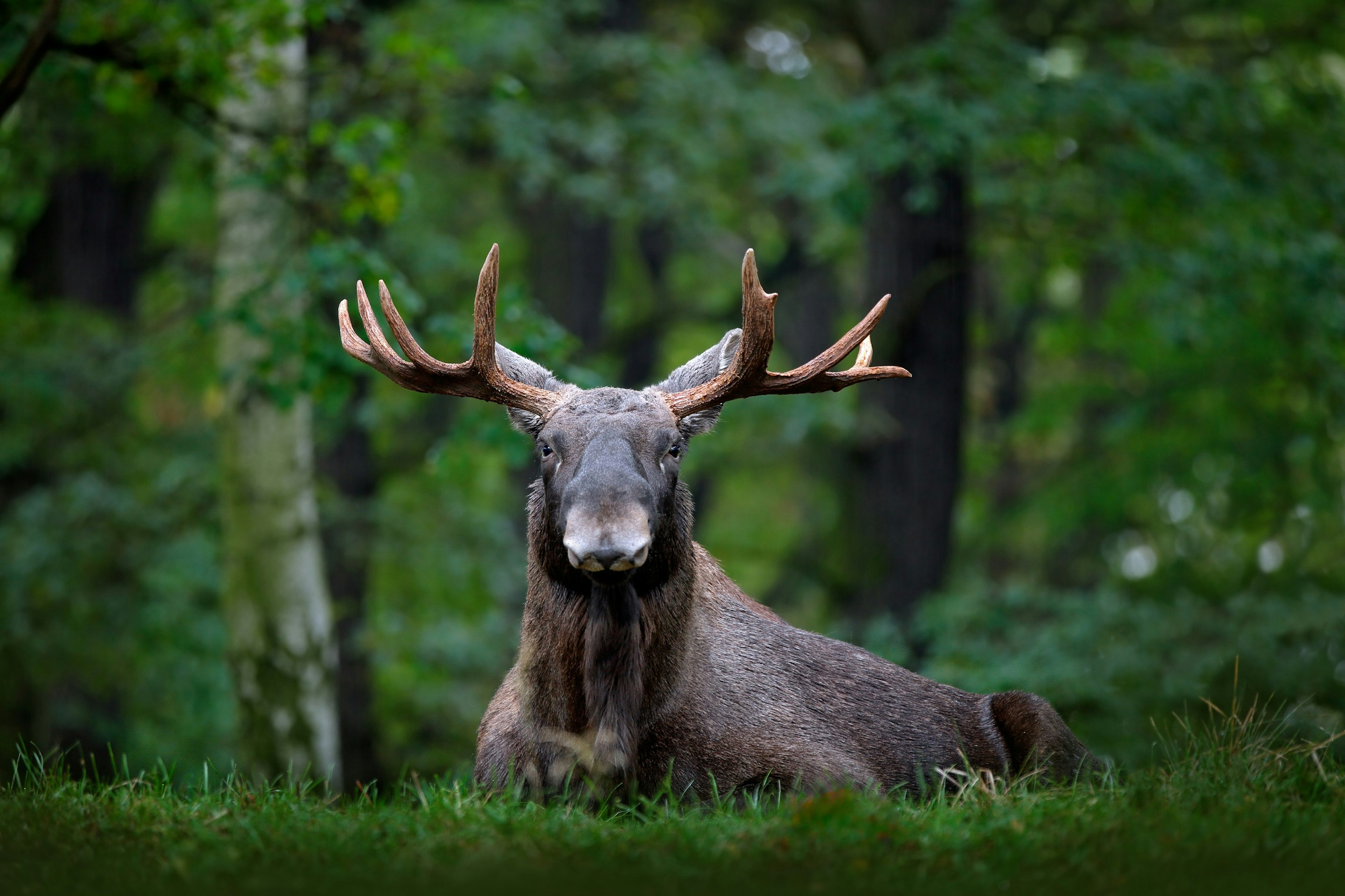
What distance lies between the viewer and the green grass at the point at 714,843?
356cm

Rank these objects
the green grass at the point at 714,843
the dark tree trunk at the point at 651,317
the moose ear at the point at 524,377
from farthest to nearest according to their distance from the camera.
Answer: the dark tree trunk at the point at 651,317
the moose ear at the point at 524,377
the green grass at the point at 714,843

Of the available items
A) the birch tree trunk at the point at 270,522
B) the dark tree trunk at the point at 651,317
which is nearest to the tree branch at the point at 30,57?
the birch tree trunk at the point at 270,522

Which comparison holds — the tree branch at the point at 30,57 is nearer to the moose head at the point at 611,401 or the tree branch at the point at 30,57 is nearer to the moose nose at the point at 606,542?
the moose head at the point at 611,401

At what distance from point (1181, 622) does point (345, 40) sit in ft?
28.7

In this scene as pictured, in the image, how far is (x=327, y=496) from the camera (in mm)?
13367

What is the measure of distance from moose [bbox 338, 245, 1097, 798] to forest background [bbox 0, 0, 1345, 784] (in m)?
2.36

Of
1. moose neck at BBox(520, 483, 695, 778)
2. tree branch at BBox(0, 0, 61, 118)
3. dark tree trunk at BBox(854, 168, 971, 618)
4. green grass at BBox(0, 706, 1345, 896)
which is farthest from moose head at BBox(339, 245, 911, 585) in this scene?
dark tree trunk at BBox(854, 168, 971, 618)

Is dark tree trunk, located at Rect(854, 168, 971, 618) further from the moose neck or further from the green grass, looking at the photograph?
the green grass

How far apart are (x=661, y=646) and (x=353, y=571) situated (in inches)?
377

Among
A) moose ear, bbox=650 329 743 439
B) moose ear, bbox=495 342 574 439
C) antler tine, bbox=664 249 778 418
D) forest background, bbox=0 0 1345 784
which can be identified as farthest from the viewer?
forest background, bbox=0 0 1345 784

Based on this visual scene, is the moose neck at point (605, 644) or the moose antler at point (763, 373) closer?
the moose neck at point (605, 644)

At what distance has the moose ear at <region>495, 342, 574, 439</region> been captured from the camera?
241 inches

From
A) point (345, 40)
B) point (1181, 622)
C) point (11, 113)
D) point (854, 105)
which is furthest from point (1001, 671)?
point (11, 113)

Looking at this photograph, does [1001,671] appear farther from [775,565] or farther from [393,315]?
[775,565]
